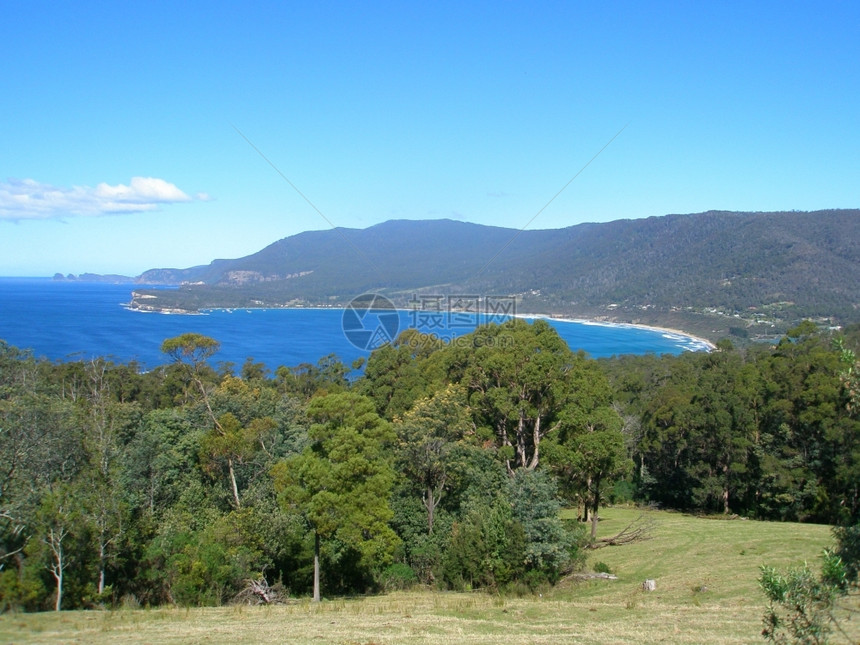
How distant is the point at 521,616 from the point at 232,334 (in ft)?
352

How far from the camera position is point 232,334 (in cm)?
11050

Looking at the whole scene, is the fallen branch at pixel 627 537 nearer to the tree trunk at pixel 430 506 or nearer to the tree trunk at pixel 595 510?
the tree trunk at pixel 595 510

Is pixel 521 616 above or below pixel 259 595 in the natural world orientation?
above

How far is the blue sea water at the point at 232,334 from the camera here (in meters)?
83.0

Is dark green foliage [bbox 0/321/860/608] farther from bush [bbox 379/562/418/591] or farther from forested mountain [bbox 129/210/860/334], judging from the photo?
forested mountain [bbox 129/210/860/334]

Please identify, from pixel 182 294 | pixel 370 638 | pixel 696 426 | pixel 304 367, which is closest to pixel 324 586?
pixel 370 638

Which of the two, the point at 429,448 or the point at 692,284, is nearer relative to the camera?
the point at 429,448

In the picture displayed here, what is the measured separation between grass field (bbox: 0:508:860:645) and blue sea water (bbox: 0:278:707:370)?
47.7 m

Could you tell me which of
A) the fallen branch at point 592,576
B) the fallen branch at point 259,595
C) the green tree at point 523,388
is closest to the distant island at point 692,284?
the green tree at point 523,388

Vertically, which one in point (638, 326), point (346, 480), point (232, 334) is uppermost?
point (346, 480)

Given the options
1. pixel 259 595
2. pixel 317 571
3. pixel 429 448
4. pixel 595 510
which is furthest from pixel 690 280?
pixel 259 595

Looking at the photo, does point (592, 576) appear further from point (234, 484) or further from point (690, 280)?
point (690, 280)

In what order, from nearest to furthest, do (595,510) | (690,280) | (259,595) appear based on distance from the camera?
(259,595), (595,510), (690,280)

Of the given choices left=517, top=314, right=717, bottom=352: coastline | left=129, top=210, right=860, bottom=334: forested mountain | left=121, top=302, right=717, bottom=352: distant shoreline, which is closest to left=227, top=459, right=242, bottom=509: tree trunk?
left=517, top=314, right=717, bottom=352: coastline
